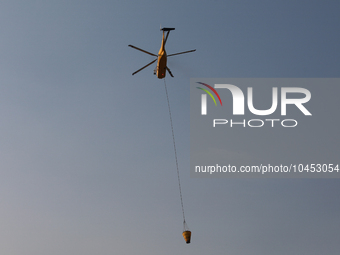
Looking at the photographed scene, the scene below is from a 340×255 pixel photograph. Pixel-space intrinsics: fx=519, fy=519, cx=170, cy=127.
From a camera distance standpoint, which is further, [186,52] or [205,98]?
[205,98]

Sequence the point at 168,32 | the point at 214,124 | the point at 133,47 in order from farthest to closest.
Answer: the point at 214,124 < the point at 168,32 < the point at 133,47

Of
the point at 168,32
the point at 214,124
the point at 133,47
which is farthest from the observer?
the point at 214,124

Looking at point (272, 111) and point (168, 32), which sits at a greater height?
point (168, 32)

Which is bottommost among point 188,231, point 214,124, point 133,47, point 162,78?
point 188,231

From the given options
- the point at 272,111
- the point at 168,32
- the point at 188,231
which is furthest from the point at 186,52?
the point at 272,111

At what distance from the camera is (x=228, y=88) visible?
276 feet

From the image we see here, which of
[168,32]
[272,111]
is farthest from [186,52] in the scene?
[272,111]

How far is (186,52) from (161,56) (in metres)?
4.69

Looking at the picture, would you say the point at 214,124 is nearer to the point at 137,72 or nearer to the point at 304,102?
the point at 304,102

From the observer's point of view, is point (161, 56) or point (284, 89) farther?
point (284, 89)

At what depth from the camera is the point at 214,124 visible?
81375 millimetres

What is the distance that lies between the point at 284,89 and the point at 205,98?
12.7 m

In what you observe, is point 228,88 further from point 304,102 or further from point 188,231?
point 188,231

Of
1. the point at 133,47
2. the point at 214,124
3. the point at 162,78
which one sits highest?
the point at 133,47
